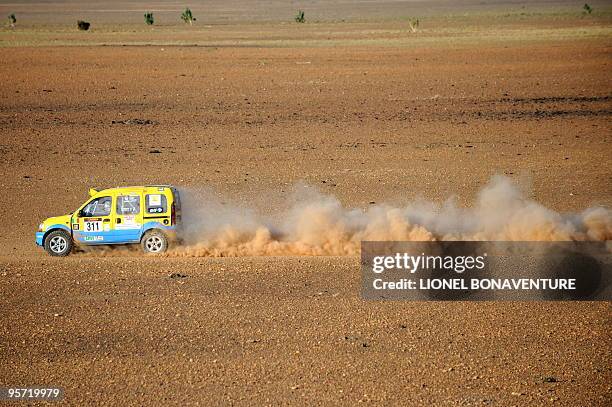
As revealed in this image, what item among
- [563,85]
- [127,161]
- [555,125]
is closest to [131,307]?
[127,161]

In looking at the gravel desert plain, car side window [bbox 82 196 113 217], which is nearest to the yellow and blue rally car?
car side window [bbox 82 196 113 217]

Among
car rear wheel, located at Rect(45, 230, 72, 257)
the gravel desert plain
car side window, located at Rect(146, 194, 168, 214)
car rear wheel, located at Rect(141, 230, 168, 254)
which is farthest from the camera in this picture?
car rear wheel, located at Rect(45, 230, 72, 257)

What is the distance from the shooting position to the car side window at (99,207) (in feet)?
53.6

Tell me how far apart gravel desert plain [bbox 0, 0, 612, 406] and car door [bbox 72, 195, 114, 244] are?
0.51 m

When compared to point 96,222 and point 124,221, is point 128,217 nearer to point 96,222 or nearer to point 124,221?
point 124,221

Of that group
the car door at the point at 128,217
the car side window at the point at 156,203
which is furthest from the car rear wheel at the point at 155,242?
the car side window at the point at 156,203

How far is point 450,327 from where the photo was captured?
1271cm

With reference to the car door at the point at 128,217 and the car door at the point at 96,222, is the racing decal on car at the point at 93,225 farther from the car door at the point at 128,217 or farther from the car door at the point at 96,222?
the car door at the point at 128,217

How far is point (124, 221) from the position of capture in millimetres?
16219

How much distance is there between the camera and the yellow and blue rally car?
1616cm

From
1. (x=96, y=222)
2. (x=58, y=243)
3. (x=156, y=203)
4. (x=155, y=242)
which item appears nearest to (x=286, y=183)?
(x=155, y=242)

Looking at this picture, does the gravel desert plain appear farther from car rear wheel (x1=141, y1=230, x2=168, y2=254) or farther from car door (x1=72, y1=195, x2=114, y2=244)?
car door (x1=72, y1=195, x2=114, y2=244)

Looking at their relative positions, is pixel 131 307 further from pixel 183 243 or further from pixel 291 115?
pixel 291 115

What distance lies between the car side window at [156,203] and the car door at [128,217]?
0.53 feet
